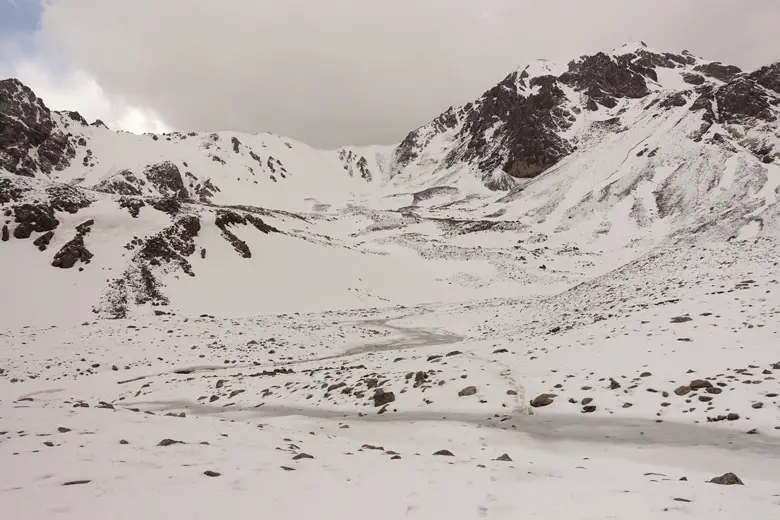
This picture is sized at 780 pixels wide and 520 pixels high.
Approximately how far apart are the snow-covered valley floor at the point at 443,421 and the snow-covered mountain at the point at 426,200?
16.3 m

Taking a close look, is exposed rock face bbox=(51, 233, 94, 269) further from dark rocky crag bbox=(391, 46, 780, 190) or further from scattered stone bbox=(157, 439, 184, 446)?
dark rocky crag bbox=(391, 46, 780, 190)

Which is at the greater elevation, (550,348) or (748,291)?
(748,291)

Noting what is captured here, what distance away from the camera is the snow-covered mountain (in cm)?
3784

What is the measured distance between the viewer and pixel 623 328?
52.5 ft

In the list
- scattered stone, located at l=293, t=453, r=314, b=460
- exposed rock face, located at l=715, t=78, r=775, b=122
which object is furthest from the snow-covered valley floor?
exposed rock face, located at l=715, t=78, r=775, b=122

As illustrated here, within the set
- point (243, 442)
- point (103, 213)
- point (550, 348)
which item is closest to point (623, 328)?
point (550, 348)

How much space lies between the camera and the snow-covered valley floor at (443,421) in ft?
19.5

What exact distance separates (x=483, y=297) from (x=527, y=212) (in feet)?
198

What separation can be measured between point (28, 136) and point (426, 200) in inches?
4811

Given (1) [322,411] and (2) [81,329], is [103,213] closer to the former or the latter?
(2) [81,329]

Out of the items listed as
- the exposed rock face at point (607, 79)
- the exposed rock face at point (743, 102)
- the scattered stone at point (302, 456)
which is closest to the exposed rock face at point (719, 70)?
the exposed rock face at point (607, 79)

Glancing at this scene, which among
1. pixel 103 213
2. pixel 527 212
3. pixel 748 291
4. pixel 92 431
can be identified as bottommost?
pixel 92 431

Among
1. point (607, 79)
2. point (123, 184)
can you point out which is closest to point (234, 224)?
point (123, 184)

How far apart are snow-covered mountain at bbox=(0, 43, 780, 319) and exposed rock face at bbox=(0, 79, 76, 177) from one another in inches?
22.5
